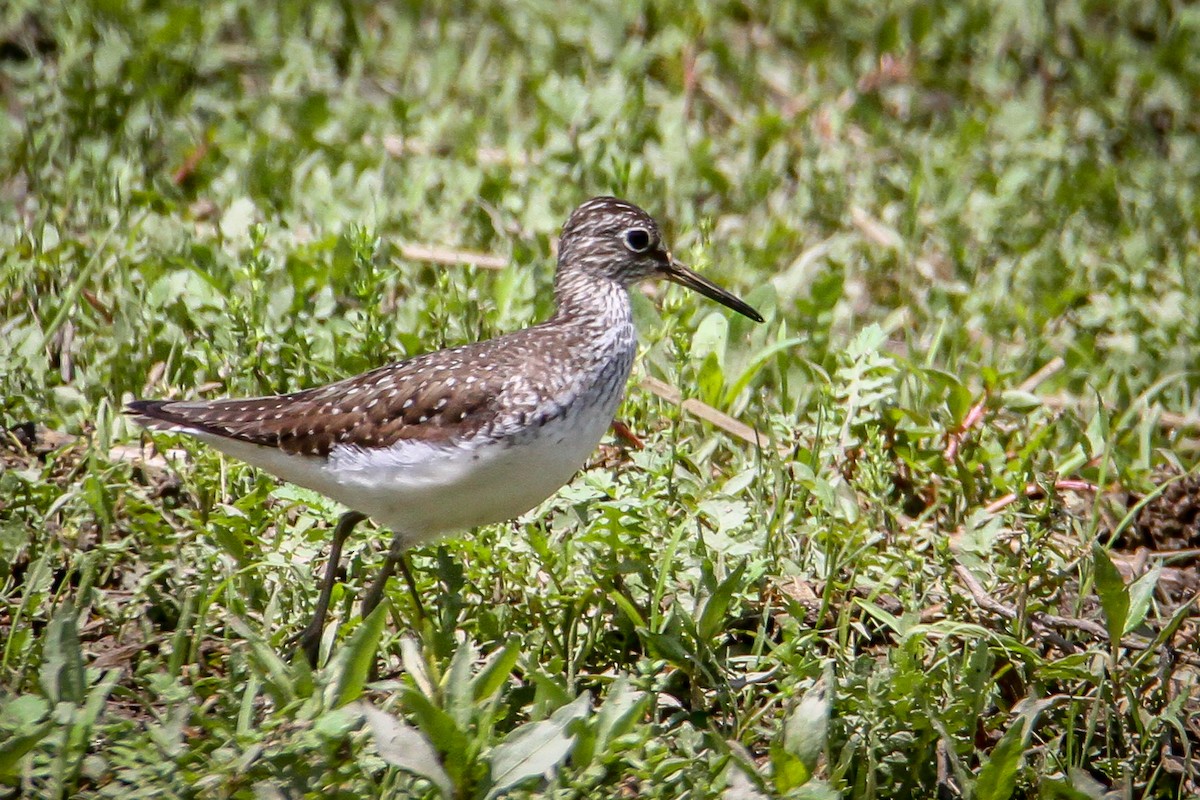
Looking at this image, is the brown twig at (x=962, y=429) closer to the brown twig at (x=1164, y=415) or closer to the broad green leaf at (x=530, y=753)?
the brown twig at (x=1164, y=415)

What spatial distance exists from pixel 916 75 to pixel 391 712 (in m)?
6.53

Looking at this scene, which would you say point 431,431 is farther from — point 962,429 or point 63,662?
point 962,429

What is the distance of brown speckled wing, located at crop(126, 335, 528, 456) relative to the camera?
192 inches

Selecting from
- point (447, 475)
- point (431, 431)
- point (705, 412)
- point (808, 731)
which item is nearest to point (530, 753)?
point (808, 731)

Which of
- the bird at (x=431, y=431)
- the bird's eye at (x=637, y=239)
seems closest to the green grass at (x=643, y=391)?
the bird at (x=431, y=431)

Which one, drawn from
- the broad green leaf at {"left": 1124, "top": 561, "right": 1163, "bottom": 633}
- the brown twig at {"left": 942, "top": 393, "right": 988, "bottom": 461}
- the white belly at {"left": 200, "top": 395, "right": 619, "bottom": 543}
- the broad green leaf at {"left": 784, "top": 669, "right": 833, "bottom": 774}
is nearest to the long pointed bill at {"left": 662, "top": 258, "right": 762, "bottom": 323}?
the brown twig at {"left": 942, "top": 393, "right": 988, "bottom": 461}

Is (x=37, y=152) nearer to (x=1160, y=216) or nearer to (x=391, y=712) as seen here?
(x=391, y=712)

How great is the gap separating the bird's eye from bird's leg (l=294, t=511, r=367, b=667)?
1.62 meters

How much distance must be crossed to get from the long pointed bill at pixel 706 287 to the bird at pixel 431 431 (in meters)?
0.77

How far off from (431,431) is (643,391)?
1419mm

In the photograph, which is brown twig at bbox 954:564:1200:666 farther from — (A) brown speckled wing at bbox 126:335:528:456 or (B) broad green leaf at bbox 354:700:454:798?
(B) broad green leaf at bbox 354:700:454:798

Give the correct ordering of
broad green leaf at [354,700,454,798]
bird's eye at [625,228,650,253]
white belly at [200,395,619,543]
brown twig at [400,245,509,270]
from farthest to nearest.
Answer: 1. brown twig at [400,245,509,270]
2. bird's eye at [625,228,650,253]
3. white belly at [200,395,619,543]
4. broad green leaf at [354,700,454,798]

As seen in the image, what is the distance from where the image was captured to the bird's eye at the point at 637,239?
19.1 feet

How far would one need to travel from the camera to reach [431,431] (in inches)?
191
